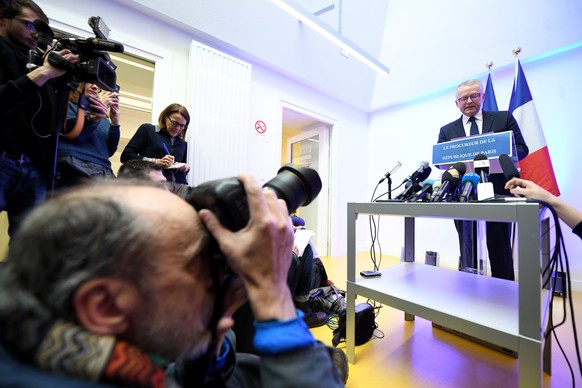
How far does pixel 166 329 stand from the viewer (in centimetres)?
28

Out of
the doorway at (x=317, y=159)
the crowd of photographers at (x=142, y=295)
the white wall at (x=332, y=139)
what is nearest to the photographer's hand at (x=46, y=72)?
the crowd of photographers at (x=142, y=295)

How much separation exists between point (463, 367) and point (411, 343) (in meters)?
0.22

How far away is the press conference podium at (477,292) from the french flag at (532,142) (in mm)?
1603

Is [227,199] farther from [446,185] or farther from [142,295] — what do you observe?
[446,185]

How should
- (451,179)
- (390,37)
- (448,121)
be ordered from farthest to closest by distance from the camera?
(390,37), (448,121), (451,179)

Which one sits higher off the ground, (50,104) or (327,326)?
(50,104)

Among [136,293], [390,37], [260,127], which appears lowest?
[136,293]

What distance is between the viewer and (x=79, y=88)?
104 centimetres

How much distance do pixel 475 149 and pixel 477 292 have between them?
580 mm

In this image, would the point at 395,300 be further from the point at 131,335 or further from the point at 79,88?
the point at 79,88

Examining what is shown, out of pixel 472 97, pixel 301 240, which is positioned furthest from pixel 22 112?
pixel 472 97

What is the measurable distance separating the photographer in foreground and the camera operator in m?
0.92

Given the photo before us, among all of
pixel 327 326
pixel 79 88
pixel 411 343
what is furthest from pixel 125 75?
pixel 411 343

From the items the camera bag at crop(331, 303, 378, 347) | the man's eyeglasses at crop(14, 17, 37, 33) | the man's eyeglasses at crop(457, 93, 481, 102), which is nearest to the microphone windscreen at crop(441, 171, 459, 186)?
the camera bag at crop(331, 303, 378, 347)
